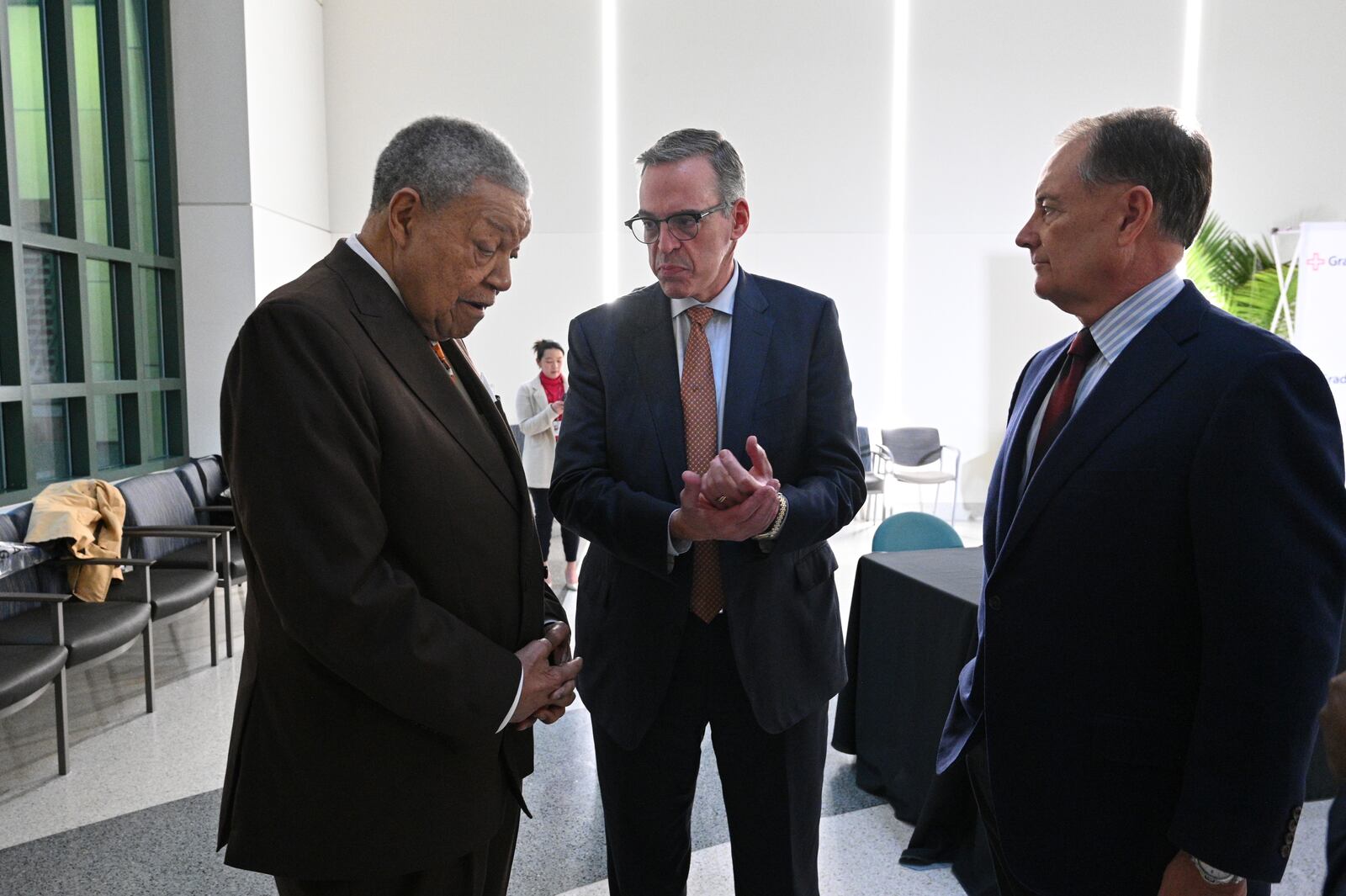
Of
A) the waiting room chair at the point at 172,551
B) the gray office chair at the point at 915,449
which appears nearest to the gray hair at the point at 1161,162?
the waiting room chair at the point at 172,551

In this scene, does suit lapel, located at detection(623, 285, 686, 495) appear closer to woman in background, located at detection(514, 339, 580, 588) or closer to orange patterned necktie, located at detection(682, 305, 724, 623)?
orange patterned necktie, located at detection(682, 305, 724, 623)

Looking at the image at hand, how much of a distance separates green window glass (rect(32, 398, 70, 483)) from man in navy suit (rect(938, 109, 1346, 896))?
17.3 ft

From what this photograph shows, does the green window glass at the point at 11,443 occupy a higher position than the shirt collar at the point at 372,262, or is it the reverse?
the shirt collar at the point at 372,262

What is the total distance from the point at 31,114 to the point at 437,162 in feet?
16.7

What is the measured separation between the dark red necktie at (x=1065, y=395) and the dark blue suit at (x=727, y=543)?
0.39m

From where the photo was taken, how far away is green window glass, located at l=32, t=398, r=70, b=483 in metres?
4.96

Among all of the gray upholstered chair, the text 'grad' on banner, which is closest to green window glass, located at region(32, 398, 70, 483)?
the gray upholstered chair

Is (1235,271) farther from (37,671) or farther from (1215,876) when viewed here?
(37,671)

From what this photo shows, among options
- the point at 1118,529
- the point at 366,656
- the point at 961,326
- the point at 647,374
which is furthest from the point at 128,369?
the point at 961,326

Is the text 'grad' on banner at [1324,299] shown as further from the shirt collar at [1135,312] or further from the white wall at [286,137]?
the white wall at [286,137]

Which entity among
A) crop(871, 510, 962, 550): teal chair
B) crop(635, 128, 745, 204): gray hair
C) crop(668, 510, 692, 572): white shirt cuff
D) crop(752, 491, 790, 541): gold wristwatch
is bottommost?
crop(871, 510, 962, 550): teal chair

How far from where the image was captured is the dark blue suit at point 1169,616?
108cm

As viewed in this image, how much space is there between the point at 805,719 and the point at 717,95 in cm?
778

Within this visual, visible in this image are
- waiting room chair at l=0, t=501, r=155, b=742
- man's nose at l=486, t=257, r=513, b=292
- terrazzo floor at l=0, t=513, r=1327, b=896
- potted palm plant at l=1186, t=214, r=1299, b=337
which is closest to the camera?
man's nose at l=486, t=257, r=513, b=292
